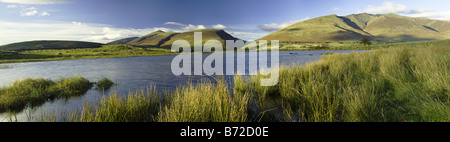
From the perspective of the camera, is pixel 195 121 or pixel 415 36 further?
pixel 415 36

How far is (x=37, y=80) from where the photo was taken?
31.7 feet

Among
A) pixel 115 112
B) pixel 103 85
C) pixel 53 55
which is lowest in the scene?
pixel 103 85

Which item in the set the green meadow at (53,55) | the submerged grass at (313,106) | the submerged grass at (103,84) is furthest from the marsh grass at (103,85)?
the green meadow at (53,55)

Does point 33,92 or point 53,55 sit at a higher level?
point 53,55

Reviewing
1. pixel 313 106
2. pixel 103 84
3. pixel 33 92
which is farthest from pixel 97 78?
pixel 313 106

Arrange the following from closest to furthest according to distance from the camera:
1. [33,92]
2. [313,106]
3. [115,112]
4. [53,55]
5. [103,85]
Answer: [115,112] < [313,106] < [33,92] < [103,85] < [53,55]

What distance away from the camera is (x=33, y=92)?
806 centimetres

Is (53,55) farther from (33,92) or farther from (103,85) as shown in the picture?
(33,92)

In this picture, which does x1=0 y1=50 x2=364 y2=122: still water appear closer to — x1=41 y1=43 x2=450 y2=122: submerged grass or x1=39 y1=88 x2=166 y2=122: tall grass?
x1=39 y1=88 x2=166 y2=122: tall grass
